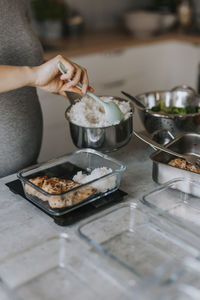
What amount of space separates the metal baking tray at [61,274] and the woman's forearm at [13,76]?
0.46m

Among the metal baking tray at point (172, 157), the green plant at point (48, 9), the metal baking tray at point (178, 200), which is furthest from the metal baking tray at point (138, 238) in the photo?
the green plant at point (48, 9)

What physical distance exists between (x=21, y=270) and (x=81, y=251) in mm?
122

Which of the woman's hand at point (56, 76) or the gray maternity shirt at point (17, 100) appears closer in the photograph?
the woman's hand at point (56, 76)

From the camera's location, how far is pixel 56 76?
130 centimetres

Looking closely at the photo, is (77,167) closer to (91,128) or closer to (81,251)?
(91,128)

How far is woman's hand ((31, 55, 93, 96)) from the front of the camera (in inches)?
46.0

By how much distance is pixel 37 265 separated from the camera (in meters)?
0.83

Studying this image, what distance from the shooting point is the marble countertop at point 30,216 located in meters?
0.94

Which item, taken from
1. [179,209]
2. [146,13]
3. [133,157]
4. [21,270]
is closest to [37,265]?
[21,270]

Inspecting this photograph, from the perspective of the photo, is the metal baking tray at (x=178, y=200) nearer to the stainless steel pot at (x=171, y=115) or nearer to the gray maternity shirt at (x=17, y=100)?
the stainless steel pot at (x=171, y=115)

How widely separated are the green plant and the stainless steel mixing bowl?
1.89 metres

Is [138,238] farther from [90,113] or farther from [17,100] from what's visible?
[17,100]

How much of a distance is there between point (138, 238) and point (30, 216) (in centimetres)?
28

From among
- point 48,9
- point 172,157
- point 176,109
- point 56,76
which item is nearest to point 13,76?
point 56,76
